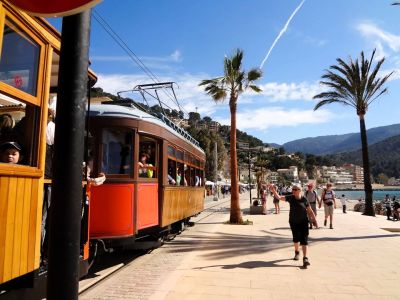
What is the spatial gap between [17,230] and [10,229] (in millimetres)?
116

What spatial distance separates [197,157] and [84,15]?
40.1ft

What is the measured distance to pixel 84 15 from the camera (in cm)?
218

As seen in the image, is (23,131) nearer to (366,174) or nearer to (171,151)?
(171,151)

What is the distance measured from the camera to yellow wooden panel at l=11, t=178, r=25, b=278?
3.31 meters

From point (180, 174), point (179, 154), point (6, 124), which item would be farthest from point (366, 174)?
point (6, 124)

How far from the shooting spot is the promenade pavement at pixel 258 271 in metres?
5.80

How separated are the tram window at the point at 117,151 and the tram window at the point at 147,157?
1.25 feet

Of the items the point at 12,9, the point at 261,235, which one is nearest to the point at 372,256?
the point at 261,235

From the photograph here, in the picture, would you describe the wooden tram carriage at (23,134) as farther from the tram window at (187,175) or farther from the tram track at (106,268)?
the tram window at (187,175)

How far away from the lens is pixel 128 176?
745cm

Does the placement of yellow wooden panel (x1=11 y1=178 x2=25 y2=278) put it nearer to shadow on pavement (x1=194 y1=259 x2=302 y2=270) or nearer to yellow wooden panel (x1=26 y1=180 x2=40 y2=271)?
yellow wooden panel (x1=26 y1=180 x2=40 y2=271)

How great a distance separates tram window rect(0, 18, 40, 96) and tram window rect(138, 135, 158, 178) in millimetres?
4235

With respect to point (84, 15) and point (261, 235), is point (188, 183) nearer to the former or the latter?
point (261, 235)

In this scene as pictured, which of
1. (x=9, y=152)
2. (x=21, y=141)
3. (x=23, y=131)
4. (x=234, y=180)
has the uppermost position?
(x=234, y=180)
